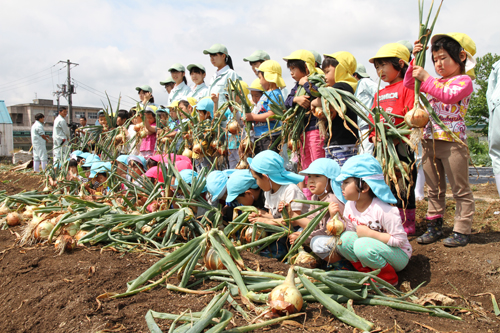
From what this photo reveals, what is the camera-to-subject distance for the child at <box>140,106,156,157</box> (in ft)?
15.4

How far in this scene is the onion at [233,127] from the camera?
350 cm

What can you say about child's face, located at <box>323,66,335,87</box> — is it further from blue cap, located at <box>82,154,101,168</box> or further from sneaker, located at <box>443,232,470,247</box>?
blue cap, located at <box>82,154,101,168</box>

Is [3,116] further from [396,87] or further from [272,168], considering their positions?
[396,87]

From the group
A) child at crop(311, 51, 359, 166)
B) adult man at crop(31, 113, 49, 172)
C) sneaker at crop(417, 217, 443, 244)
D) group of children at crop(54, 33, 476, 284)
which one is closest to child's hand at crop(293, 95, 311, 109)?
group of children at crop(54, 33, 476, 284)

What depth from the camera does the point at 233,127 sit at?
3500mm

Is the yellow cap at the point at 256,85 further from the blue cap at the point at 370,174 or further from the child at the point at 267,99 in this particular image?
the blue cap at the point at 370,174

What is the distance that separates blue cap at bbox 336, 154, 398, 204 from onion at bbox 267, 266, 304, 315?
2.92ft

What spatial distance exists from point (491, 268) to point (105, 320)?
7.28 ft

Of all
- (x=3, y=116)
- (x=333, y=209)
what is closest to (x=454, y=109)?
(x=333, y=209)

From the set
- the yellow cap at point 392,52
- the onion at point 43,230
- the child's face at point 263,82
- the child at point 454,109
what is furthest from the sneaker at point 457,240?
the onion at point 43,230

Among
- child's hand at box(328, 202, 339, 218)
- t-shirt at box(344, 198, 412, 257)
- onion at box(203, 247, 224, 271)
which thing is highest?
child's hand at box(328, 202, 339, 218)

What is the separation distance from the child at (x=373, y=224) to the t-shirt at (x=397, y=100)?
688 mm

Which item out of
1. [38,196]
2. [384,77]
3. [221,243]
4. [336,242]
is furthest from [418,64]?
[38,196]

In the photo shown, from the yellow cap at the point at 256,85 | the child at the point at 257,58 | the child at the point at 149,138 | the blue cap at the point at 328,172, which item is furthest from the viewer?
the child at the point at 149,138
